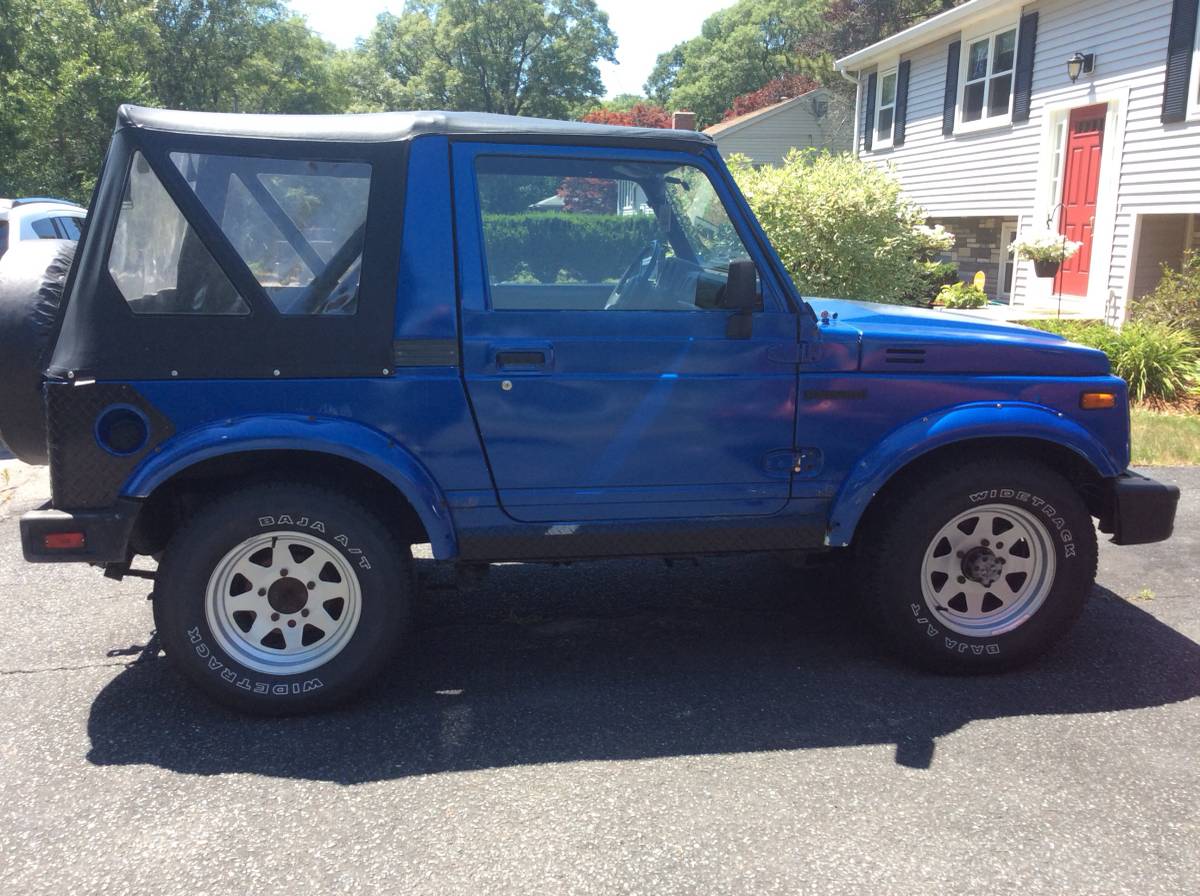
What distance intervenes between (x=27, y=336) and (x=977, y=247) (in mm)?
16952

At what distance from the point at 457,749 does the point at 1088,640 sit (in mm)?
2766

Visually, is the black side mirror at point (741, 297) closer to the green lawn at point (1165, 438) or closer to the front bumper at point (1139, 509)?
the front bumper at point (1139, 509)

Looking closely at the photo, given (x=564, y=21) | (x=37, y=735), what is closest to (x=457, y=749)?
(x=37, y=735)

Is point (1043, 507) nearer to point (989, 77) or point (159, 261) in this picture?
point (159, 261)

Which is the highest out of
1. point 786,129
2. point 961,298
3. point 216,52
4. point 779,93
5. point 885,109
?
point 779,93

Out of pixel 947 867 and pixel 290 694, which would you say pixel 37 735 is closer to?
pixel 290 694

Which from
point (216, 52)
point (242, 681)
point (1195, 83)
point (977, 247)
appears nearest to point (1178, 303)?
point (1195, 83)

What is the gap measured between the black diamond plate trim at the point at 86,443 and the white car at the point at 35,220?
16.0 feet

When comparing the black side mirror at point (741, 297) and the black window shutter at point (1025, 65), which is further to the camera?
the black window shutter at point (1025, 65)

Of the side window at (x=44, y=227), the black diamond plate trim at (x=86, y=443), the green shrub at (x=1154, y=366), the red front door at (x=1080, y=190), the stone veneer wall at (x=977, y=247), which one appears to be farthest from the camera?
the stone veneer wall at (x=977, y=247)

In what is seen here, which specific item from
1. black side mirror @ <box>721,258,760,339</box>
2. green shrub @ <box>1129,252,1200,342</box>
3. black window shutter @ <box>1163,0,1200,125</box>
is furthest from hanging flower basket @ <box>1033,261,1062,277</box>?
black side mirror @ <box>721,258,760,339</box>

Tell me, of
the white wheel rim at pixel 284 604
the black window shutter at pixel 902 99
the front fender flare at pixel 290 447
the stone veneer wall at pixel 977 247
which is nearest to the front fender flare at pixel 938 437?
the front fender flare at pixel 290 447

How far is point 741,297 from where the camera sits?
11.5 feet

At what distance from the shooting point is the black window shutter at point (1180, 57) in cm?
1127
